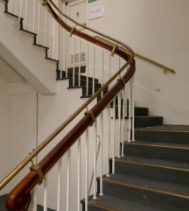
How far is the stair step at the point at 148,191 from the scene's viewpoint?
165cm

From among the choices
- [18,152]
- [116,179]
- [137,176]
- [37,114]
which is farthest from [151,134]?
[18,152]

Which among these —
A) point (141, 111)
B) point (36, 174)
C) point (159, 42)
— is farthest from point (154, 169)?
point (159, 42)

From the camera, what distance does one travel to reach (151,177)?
2.00 meters

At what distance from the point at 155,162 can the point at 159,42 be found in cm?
224

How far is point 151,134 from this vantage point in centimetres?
246

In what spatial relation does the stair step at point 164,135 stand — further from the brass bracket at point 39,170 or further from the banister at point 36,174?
the brass bracket at point 39,170

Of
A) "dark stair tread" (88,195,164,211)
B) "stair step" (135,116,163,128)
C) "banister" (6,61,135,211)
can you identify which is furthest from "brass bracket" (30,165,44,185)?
"stair step" (135,116,163,128)

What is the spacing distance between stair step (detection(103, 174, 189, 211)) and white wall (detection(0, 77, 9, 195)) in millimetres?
2674

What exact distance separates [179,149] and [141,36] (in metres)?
2.35

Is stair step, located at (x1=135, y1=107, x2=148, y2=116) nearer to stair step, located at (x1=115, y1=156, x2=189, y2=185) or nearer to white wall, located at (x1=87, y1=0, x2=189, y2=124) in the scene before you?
white wall, located at (x1=87, y1=0, x2=189, y2=124)

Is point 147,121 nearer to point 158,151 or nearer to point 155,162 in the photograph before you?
point 158,151

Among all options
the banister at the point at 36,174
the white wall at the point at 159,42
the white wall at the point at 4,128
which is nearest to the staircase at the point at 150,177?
the banister at the point at 36,174

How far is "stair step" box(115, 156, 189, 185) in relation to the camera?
6.09 feet

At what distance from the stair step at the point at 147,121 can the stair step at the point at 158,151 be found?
1.56ft
